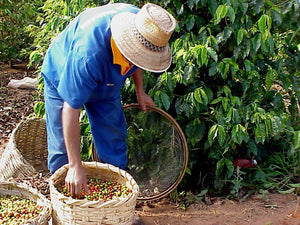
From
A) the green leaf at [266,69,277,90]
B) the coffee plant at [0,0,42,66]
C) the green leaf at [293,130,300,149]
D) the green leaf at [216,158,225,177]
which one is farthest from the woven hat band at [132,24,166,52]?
the coffee plant at [0,0,42,66]

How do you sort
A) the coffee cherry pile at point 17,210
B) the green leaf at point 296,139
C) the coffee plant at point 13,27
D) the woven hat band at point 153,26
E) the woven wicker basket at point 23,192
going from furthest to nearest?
the coffee plant at point 13,27, the green leaf at point 296,139, the woven wicker basket at point 23,192, the coffee cherry pile at point 17,210, the woven hat band at point 153,26

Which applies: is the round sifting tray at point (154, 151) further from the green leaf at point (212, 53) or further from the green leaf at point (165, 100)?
the green leaf at point (212, 53)

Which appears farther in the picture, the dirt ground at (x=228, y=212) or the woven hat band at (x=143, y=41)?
the dirt ground at (x=228, y=212)

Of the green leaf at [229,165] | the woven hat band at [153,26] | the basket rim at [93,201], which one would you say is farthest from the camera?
the green leaf at [229,165]

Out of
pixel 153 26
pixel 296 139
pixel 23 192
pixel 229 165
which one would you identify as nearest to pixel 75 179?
pixel 23 192

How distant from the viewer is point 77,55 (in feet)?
7.09

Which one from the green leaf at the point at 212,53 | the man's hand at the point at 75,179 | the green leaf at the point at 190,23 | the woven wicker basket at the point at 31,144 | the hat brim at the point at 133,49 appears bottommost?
the woven wicker basket at the point at 31,144

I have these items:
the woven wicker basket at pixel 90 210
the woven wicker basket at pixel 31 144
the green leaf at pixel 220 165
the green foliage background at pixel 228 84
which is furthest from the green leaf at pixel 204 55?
the woven wicker basket at pixel 31 144

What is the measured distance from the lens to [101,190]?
261 cm

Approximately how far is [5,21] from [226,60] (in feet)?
13.8

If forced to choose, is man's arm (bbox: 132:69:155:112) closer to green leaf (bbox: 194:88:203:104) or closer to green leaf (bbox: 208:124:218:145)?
green leaf (bbox: 194:88:203:104)

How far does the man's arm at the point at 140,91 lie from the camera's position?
2891mm

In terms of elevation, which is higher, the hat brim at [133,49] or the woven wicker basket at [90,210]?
the hat brim at [133,49]

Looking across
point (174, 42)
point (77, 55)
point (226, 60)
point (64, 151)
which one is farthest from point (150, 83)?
point (77, 55)
